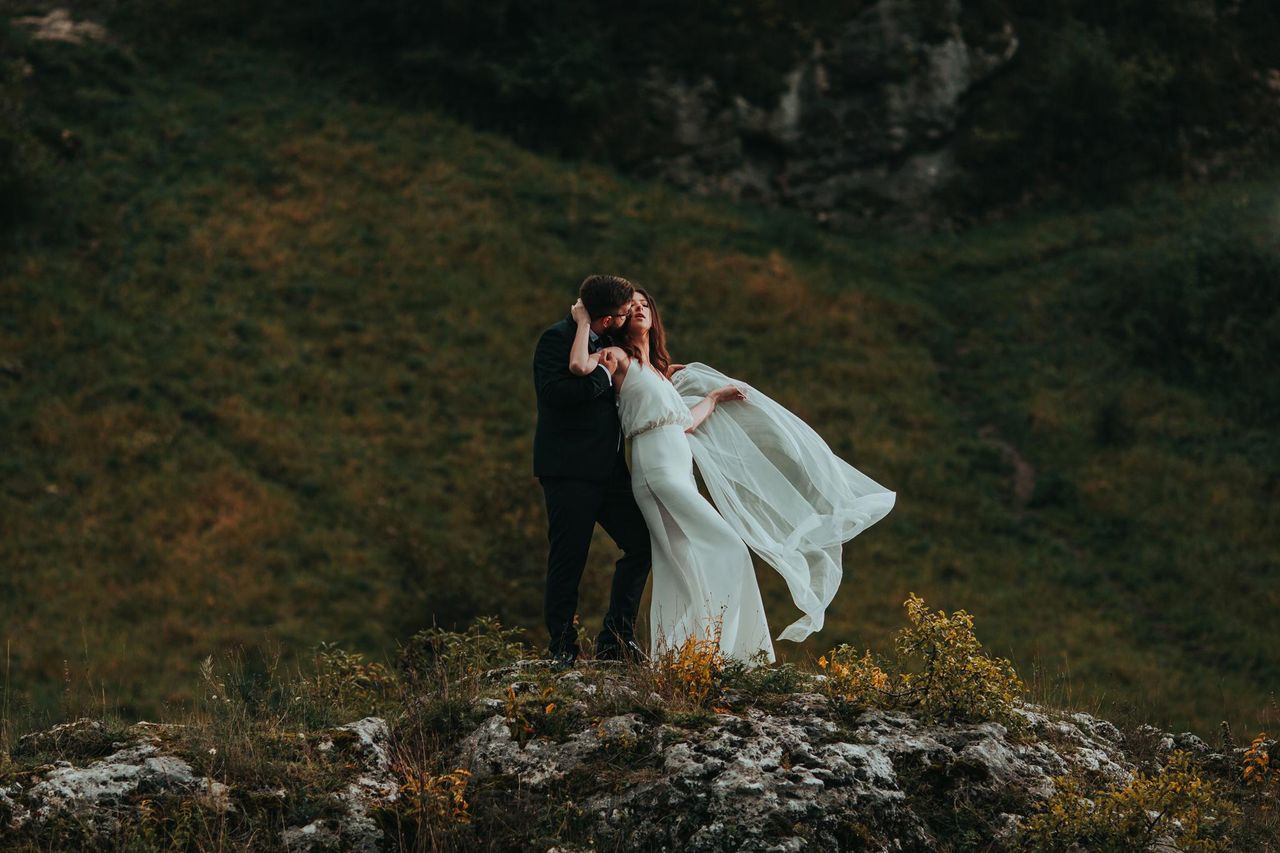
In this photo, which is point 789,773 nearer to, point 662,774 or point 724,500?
point 662,774

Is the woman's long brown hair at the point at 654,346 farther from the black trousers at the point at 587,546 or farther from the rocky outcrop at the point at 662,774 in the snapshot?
the rocky outcrop at the point at 662,774

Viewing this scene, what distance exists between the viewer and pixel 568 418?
25.0 feet

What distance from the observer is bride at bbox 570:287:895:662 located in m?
7.74

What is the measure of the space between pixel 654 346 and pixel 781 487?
1198 millimetres

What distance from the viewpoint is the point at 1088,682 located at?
20250 mm

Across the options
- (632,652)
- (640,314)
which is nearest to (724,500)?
(632,652)

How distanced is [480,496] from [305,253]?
1026 cm

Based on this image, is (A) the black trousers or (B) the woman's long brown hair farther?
(B) the woman's long brown hair

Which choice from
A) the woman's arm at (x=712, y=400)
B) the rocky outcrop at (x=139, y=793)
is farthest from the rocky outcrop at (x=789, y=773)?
the woman's arm at (x=712, y=400)

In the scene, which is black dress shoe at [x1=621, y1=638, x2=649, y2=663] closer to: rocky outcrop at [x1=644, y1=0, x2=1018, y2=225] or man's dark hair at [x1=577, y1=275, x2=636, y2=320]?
man's dark hair at [x1=577, y1=275, x2=636, y2=320]

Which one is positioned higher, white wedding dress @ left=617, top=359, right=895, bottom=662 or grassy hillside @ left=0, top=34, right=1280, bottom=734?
white wedding dress @ left=617, top=359, right=895, bottom=662

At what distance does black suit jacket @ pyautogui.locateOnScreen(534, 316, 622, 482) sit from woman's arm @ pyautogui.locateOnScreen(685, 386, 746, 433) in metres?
0.93

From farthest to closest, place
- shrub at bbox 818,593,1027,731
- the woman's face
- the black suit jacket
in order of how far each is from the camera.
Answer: the woman's face
the black suit jacket
shrub at bbox 818,593,1027,731

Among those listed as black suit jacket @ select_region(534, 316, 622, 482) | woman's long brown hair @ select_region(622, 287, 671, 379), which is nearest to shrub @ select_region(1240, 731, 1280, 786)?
black suit jacket @ select_region(534, 316, 622, 482)
